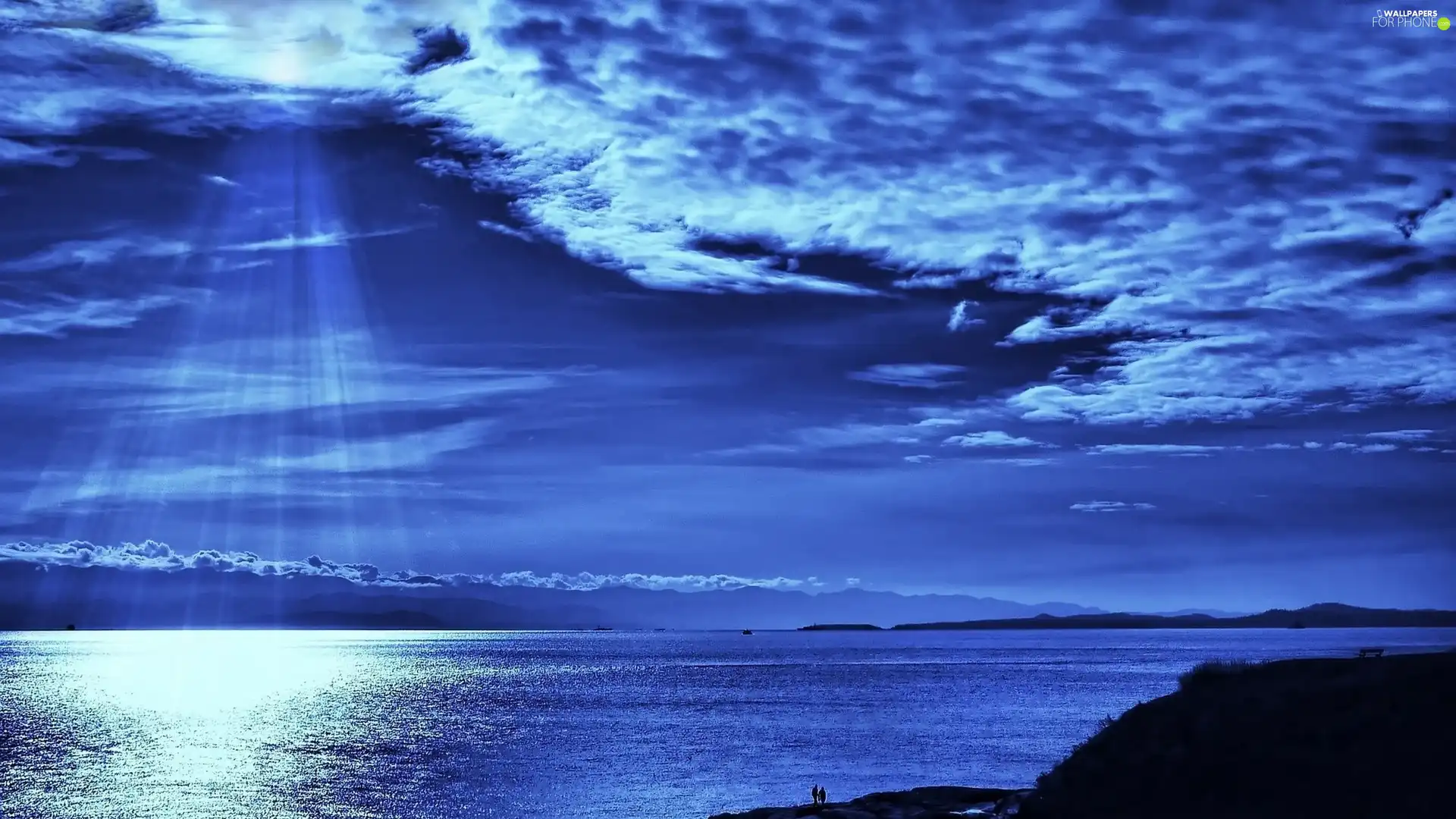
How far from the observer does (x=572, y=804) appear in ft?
235

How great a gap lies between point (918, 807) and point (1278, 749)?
24031mm

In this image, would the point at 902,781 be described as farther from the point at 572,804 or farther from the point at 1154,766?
the point at 1154,766

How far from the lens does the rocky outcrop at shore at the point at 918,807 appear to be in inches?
2016

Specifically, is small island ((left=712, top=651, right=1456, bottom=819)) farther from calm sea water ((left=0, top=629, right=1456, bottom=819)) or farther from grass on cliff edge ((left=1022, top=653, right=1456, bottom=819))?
calm sea water ((left=0, top=629, right=1456, bottom=819))

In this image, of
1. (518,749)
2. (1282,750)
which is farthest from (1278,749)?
(518,749)

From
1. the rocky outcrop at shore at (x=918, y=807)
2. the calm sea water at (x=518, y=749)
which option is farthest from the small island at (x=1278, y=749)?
the calm sea water at (x=518, y=749)

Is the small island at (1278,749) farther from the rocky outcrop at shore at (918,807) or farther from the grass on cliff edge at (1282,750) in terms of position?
the rocky outcrop at shore at (918,807)

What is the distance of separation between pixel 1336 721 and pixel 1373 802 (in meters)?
5.16

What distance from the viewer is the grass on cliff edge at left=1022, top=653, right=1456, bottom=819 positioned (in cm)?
3020

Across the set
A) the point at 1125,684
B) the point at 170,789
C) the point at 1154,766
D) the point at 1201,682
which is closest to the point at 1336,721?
the point at 1154,766

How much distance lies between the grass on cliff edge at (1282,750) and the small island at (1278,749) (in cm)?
5

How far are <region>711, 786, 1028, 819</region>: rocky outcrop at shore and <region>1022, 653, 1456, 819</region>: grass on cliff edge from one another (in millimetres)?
7148

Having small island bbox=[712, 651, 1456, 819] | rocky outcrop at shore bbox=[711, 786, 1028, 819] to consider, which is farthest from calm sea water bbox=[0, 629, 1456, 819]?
small island bbox=[712, 651, 1456, 819]

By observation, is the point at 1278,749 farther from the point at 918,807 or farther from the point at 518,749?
the point at 518,749
